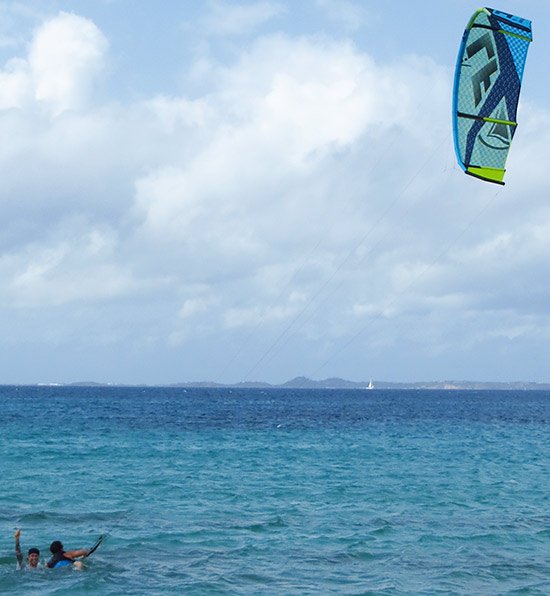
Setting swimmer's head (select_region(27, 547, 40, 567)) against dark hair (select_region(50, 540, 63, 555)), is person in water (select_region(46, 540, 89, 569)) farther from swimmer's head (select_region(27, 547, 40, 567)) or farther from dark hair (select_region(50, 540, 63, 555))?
swimmer's head (select_region(27, 547, 40, 567))

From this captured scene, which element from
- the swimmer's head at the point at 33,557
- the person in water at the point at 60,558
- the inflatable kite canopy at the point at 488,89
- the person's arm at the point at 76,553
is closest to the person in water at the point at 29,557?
the swimmer's head at the point at 33,557

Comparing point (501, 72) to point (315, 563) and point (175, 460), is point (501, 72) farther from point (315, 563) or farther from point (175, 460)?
point (175, 460)

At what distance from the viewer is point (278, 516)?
78.9 feet

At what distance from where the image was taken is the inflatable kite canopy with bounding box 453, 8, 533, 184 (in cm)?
2197

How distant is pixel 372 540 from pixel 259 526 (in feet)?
10.6

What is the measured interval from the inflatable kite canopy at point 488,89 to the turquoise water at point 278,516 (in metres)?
9.92

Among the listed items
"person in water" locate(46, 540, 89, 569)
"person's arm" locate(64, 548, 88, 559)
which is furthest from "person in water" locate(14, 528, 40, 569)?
"person's arm" locate(64, 548, 88, 559)

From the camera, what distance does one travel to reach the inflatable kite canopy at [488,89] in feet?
72.1

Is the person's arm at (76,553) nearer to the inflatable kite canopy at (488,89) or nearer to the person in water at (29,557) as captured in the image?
the person in water at (29,557)

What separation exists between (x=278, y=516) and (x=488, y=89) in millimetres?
13174

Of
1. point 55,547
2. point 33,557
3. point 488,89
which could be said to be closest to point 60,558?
point 55,547

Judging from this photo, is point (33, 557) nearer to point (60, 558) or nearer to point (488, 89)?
point (60, 558)

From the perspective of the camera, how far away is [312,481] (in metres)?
31.6

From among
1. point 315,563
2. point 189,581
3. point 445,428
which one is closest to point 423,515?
point 315,563
